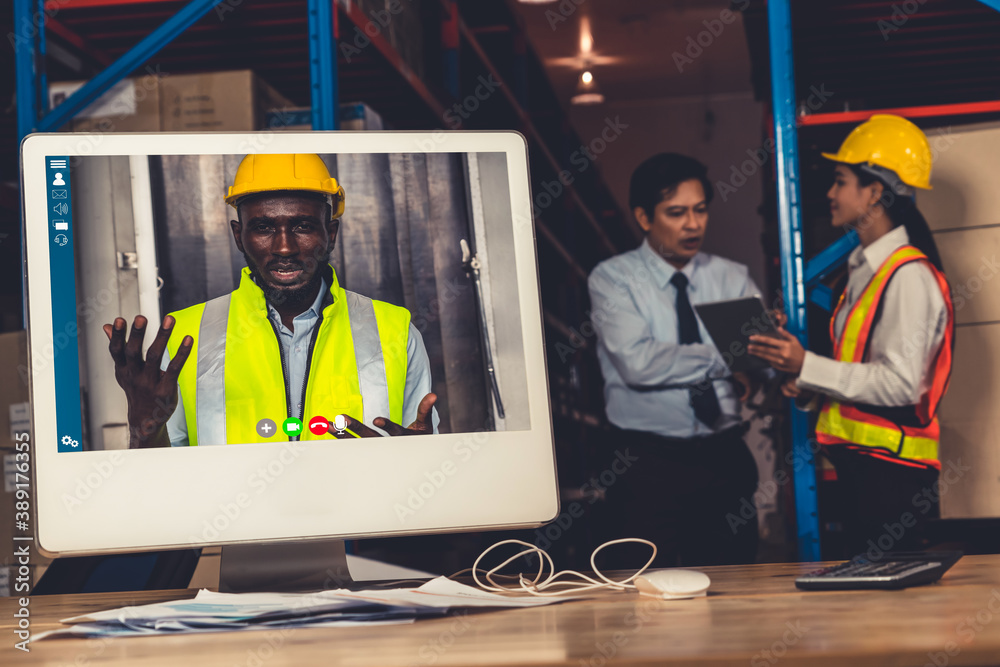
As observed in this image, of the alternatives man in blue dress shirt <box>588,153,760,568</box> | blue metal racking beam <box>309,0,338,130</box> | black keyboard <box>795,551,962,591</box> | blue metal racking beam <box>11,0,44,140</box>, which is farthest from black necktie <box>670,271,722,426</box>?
blue metal racking beam <box>11,0,44,140</box>

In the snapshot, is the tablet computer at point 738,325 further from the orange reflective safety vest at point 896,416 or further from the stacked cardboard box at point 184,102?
the stacked cardboard box at point 184,102

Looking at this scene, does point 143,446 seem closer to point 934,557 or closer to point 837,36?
point 934,557

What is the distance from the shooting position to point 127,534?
3.55ft

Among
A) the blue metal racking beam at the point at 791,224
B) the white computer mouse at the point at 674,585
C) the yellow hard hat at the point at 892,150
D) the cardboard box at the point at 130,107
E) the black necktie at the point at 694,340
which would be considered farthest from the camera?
the black necktie at the point at 694,340

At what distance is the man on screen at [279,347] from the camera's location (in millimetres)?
1129

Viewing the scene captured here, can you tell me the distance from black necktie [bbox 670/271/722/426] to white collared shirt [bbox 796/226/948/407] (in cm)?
52

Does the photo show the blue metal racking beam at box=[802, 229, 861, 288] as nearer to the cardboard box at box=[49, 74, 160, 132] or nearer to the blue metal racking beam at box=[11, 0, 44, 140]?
the cardboard box at box=[49, 74, 160, 132]

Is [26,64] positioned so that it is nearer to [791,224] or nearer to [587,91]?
[791,224]

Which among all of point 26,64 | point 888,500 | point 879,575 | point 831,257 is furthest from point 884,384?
point 26,64

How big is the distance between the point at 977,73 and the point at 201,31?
314cm

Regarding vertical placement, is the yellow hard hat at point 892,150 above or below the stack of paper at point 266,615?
above

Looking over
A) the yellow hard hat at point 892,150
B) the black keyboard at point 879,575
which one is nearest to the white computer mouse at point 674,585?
the black keyboard at point 879,575

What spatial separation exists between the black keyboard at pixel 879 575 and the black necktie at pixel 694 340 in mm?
1666

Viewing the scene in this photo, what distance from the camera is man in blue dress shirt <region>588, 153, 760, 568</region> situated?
2.83 meters
